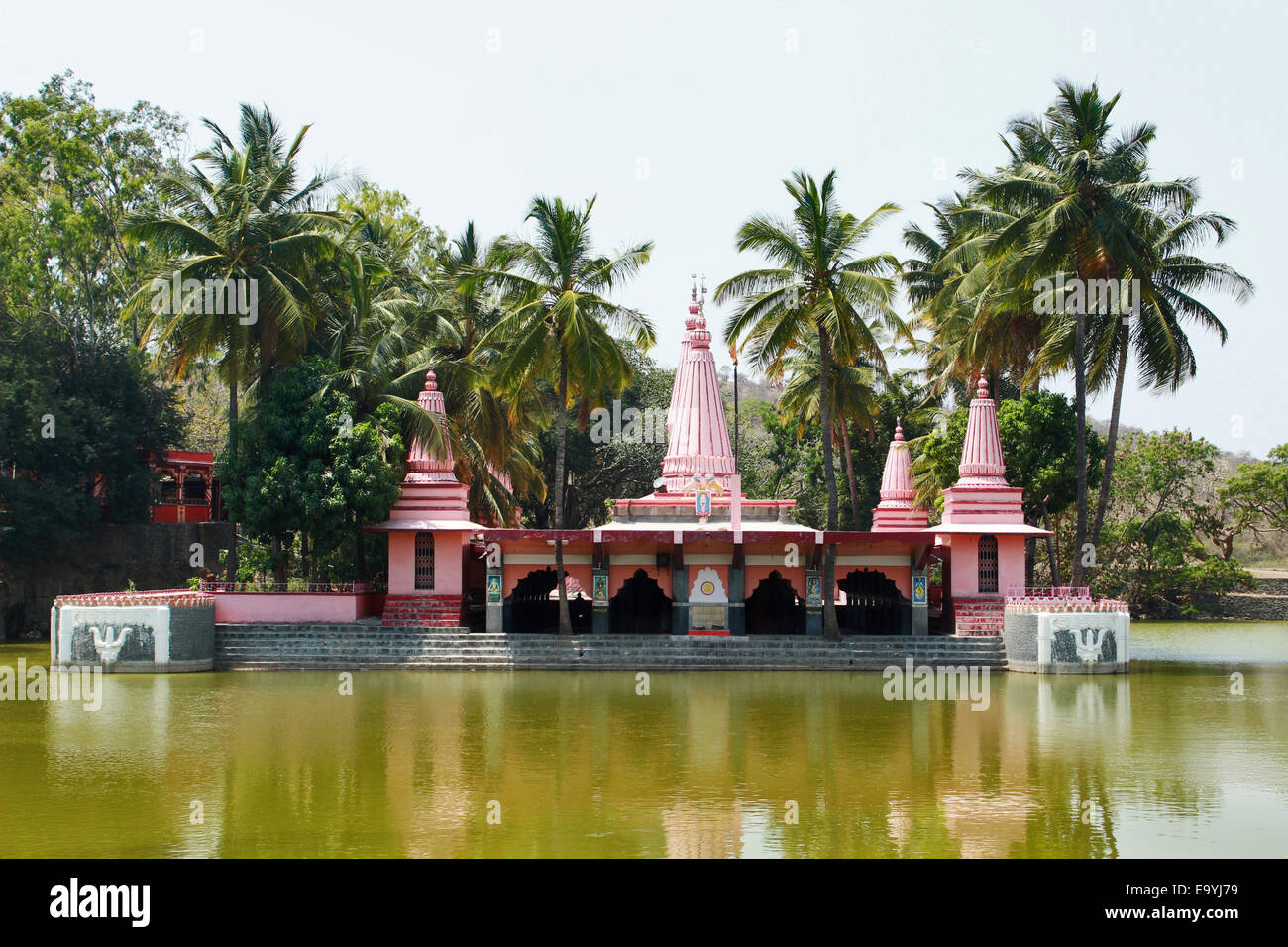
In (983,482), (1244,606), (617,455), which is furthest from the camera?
(617,455)

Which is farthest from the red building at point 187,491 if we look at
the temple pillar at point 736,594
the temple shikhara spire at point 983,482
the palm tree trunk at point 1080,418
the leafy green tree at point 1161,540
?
the leafy green tree at point 1161,540

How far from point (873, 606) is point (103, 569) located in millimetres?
21919

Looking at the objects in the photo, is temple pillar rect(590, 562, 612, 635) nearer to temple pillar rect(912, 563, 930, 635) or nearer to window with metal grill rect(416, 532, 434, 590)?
window with metal grill rect(416, 532, 434, 590)

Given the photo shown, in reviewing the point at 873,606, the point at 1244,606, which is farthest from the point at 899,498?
the point at 1244,606

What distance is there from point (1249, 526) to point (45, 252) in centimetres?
4017

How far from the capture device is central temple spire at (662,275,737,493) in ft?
96.4

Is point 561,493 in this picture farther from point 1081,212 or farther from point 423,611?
point 1081,212

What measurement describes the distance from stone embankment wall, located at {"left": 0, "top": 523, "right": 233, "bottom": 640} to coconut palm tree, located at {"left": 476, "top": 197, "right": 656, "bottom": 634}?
14605 mm

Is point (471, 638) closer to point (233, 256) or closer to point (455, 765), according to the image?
point (233, 256)

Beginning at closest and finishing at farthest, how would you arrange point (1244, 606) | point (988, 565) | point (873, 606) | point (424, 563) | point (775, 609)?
point (988, 565)
point (424, 563)
point (873, 606)
point (775, 609)
point (1244, 606)

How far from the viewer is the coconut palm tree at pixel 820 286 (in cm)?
2739

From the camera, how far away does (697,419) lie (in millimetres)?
29703

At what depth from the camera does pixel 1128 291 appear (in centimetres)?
2691
